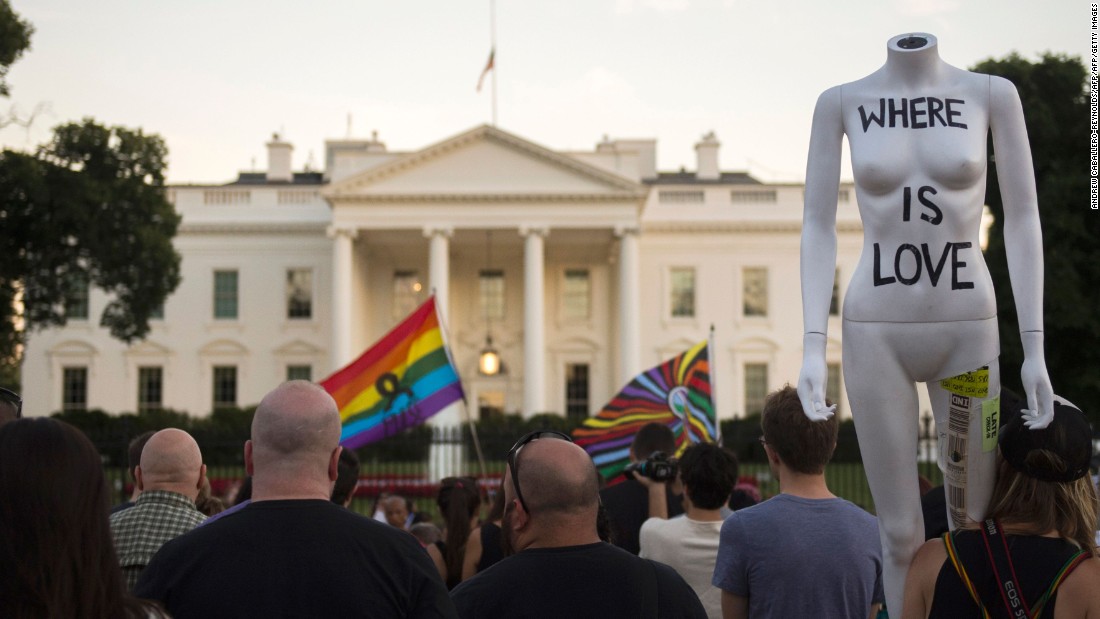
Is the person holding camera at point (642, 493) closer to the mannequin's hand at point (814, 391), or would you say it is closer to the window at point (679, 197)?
the mannequin's hand at point (814, 391)

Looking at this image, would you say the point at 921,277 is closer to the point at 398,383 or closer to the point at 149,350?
the point at 398,383

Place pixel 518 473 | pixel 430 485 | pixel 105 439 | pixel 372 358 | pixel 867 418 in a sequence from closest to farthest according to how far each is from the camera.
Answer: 1. pixel 518 473
2. pixel 867 418
3. pixel 372 358
4. pixel 105 439
5. pixel 430 485

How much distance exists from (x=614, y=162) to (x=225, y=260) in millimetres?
14976

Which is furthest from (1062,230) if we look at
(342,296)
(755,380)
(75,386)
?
(75,386)

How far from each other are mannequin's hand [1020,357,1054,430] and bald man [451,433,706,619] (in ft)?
3.33

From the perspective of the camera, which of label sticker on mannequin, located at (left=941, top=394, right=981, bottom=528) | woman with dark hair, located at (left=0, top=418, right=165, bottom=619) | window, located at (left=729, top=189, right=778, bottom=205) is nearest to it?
woman with dark hair, located at (left=0, top=418, right=165, bottom=619)

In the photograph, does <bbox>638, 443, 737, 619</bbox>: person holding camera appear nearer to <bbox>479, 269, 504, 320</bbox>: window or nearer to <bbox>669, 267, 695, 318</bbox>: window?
<bbox>479, 269, 504, 320</bbox>: window

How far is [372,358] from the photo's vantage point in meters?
11.2

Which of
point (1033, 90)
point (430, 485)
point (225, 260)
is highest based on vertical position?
point (1033, 90)

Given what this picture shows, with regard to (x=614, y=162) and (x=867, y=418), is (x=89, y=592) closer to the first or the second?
(x=867, y=418)

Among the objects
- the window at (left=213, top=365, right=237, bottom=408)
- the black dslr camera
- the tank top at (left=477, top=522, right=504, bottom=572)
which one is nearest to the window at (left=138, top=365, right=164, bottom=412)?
the window at (left=213, top=365, right=237, bottom=408)

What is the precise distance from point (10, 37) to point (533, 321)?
19292 millimetres

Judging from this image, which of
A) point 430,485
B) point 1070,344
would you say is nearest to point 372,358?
point 430,485

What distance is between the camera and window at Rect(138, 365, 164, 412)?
141 feet
